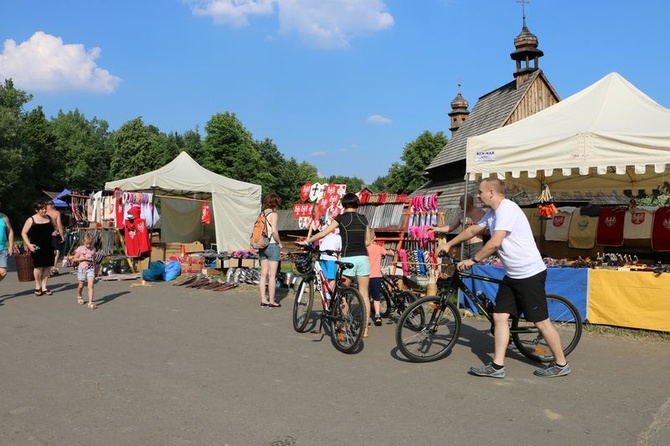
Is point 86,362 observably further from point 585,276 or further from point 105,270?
point 105,270

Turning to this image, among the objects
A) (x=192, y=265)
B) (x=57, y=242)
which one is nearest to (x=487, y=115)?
(x=192, y=265)

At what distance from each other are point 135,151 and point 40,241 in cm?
5154

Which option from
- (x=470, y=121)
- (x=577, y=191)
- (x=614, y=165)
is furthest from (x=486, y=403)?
(x=470, y=121)

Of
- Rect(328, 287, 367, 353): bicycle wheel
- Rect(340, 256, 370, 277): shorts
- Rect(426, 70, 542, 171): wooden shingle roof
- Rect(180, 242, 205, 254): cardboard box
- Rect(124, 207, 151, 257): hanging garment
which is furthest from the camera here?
Rect(426, 70, 542, 171): wooden shingle roof

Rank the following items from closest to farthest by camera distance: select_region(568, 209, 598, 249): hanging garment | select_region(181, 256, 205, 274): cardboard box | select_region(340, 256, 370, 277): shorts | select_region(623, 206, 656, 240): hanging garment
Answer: select_region(340, 256, 370, 277): shorts → select_region(623, 206, 656, 240): hanging garment → select_region(568, 209, 598, 249): hanging garment → select_region(181, 256, 205, 274): cardboard box

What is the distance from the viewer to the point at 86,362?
5555 mm

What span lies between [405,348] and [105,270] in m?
11.9

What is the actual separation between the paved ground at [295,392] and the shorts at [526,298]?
67 centimetres

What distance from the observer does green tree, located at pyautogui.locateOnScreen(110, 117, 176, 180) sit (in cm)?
5778

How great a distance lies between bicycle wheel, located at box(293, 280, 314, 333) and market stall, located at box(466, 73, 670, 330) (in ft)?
11.5

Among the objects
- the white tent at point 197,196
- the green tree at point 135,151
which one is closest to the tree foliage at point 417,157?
the green tree at point 135,151

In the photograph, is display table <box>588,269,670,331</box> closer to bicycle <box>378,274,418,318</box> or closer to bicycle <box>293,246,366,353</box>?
bicycle <box>378,274,418,318</box>

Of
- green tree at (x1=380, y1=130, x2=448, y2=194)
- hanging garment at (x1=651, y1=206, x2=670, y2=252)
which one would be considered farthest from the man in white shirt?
green tree at (x1=380, y1=130, x2=448, y2=194)

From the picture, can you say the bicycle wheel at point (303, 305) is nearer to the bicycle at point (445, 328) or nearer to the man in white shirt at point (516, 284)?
the bicycle at point (445, 328)
